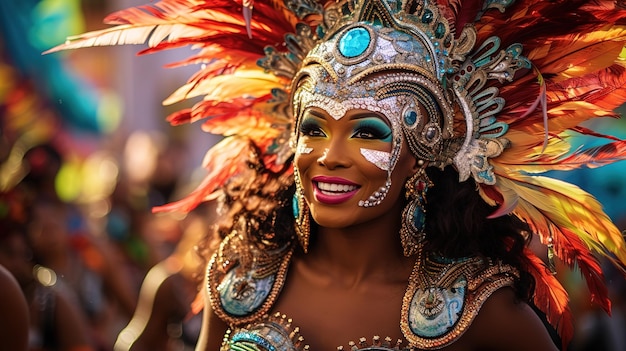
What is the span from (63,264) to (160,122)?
1078 cm

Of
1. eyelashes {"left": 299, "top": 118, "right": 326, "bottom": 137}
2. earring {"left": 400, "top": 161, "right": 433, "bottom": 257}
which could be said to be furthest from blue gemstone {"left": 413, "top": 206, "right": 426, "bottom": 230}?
eyelashes {"left": 299, "top": 118, "right": 326, "bottom": 137}

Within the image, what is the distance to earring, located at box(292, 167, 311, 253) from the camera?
4613 mm

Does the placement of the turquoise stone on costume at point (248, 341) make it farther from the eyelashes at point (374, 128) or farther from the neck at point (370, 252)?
the eyelashes at point (374, 128)

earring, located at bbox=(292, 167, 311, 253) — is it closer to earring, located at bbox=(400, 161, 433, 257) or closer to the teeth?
the teeth

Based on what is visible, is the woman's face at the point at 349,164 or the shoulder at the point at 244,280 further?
the shoulder at the point at 244,280

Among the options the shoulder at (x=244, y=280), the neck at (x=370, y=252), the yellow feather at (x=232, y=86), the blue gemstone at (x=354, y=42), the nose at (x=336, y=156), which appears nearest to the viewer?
the nose at (x=336, y=156)

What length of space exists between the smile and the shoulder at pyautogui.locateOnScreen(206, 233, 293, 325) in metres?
0.51

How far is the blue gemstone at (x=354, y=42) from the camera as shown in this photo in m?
4.45

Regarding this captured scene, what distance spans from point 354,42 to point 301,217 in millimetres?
702

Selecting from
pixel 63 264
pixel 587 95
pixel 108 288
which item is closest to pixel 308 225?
pixel 587 95

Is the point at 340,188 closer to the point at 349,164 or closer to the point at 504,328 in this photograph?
the point at 349,164

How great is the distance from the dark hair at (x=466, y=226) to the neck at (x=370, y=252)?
124 millimetres

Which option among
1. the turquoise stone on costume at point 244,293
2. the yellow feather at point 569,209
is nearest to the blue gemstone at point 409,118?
the yellow feather at point 569,209

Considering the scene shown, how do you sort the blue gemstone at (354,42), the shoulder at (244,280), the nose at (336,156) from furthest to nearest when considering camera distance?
the shoulder at (244,280), the blue gemstone at (354,42), the nose at (336,156)
